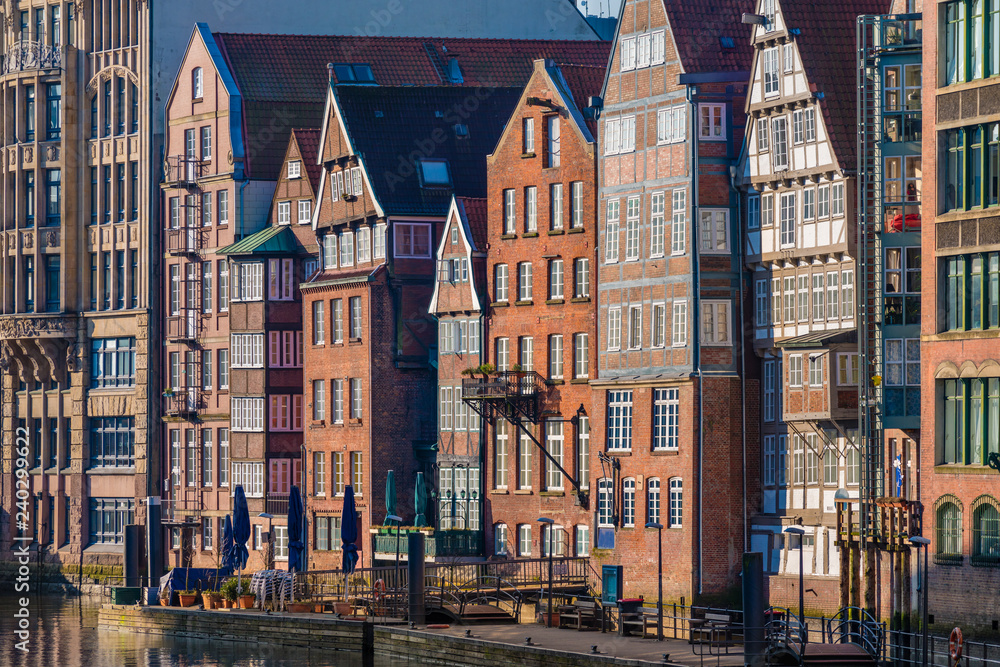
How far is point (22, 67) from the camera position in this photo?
395 feet

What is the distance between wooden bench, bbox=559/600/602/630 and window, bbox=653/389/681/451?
8389 mm

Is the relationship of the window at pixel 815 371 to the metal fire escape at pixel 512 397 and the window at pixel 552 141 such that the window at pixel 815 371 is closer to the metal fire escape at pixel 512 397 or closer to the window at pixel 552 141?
the metal fire escape at pixel 512 397

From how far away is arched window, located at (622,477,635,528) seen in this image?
79.9 meters

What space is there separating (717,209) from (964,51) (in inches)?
599

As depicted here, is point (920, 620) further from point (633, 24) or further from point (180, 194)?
point (180, 194)

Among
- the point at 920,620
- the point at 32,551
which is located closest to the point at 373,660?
the point at 920,620

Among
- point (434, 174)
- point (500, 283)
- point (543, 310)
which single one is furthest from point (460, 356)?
point (434, 174)

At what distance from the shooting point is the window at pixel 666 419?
78.2 meters

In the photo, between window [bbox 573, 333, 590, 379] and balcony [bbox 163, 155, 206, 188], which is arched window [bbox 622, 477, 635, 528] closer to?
window [bbox 573, 333, 590, 379]

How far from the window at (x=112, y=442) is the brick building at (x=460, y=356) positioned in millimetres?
27557

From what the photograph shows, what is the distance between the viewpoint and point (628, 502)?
80.3 m

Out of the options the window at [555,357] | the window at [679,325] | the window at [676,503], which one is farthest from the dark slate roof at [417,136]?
the window at [676,503]

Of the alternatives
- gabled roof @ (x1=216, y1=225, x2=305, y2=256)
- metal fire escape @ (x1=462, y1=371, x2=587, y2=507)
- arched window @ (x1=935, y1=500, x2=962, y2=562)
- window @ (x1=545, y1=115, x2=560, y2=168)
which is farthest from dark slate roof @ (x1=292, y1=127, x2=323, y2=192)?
arched window @ (x1=935, y1=500, x2=962, y2=562)

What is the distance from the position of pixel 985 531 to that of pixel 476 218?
33649 millimetres
